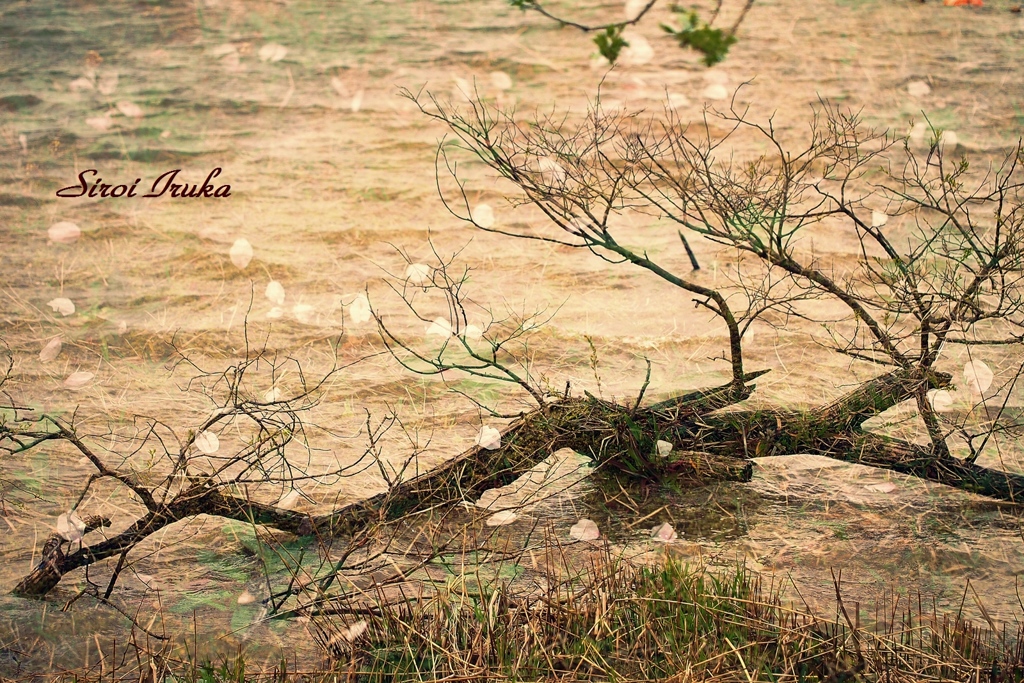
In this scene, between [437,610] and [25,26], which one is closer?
[437,610]

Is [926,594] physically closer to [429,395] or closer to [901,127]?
[429,395]

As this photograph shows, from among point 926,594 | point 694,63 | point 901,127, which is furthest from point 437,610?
point 694,63

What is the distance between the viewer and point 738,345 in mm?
1905

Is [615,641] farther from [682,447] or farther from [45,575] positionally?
[45,575]

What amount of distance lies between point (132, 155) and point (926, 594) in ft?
9.16

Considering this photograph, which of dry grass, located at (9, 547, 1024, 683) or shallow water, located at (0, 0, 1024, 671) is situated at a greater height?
shallow water, located at (0, 0, 1024, 671)

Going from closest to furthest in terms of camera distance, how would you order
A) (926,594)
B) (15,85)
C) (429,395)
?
1. (926,594)
2. (429,395)
3. (15,85)

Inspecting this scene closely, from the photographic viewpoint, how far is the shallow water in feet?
5.79

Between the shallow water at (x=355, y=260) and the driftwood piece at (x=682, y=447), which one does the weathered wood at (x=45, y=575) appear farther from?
the driftwood piece at (x=682, y=447)

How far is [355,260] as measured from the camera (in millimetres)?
2797

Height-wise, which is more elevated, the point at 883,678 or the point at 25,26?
the point at 25,26

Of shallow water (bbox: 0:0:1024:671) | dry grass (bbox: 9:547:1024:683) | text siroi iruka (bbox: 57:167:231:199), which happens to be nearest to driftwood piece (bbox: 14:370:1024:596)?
shallow water (bbox: 0:0:1024:671)

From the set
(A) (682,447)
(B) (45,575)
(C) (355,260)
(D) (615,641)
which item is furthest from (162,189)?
(D) (615,641)

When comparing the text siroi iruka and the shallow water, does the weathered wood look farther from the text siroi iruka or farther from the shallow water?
the text siroi iruka
